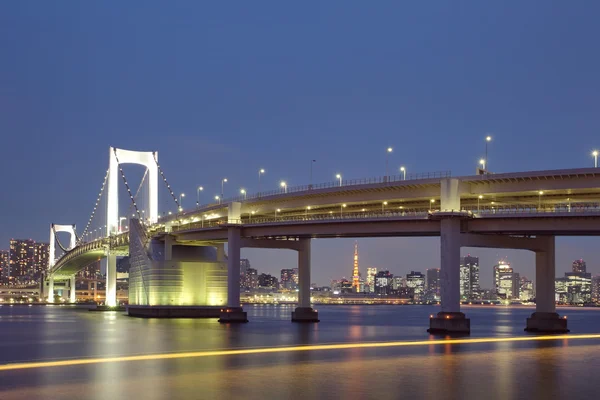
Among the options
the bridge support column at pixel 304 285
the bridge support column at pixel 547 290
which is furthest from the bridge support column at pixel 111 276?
the bridge support column at pixel 547 290

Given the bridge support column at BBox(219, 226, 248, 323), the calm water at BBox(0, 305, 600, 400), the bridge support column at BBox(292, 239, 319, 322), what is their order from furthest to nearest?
1. the bridge support column at BBox(292, 239, 319, 322)
2. the bridge support column at BBox(219, 226, 248, 323)
3. the calm water at BBox(0, 305, 600, 400)

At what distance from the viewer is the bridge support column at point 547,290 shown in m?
73.1

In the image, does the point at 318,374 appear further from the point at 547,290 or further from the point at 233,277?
the point at 233,277

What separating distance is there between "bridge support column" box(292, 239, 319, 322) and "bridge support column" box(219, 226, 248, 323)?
782cm

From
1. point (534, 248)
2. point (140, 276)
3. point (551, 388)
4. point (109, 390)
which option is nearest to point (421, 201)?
point (534, 248)

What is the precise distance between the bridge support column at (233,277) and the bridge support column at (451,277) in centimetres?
2888

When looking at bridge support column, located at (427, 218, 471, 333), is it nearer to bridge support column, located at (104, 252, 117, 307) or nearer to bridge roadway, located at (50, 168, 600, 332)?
bridge roadway, located at (50, 168, 600, 332)

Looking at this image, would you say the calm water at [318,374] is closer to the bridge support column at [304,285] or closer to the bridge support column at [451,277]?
the bridge support column at [451,277]

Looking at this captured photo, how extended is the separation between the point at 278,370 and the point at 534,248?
139ft

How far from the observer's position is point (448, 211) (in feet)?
208

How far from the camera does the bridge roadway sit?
60750mm

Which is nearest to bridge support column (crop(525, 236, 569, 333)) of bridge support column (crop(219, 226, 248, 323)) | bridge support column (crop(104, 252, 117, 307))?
bridge support column (crop(219, 226, 248, 323))

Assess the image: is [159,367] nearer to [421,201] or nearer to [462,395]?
[462,395]

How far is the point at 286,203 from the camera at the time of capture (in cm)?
8350
